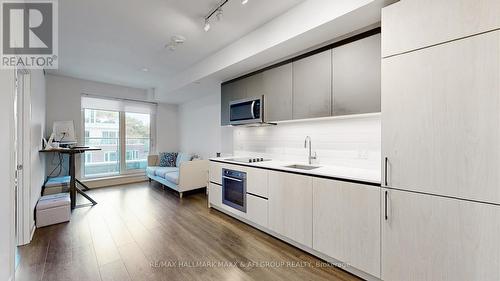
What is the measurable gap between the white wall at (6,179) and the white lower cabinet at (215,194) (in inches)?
89.9

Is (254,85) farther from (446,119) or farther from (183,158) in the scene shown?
(183,158)

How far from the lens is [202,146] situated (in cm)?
546

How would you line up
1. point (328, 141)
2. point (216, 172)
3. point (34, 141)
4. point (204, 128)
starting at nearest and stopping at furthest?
1. point (328, 141)
2. point (34, 141)
3. point (216, 172)
4. point (204, 128)

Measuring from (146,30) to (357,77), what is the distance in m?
2.64

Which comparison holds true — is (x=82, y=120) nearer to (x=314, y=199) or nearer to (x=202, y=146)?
(x=202, y=146)

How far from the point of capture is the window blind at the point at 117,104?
207 inches

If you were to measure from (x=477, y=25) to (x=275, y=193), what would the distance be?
2165 mm

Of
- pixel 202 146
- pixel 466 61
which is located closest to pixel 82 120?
pixel 202 146

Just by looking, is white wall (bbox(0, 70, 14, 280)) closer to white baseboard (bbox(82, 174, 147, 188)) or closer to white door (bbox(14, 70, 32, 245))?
white door (bbox(14, 70, 32, 245))

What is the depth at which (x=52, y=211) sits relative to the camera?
3.03 metres

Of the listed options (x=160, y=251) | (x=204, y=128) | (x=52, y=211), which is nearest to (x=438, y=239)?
(x=160, y=251)

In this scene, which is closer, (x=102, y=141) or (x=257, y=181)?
(x=257, y=181)

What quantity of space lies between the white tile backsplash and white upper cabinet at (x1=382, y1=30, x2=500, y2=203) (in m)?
0.65

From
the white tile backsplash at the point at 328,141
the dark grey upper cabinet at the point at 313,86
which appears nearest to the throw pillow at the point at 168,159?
the white tile backsplash at the point at 328,141
